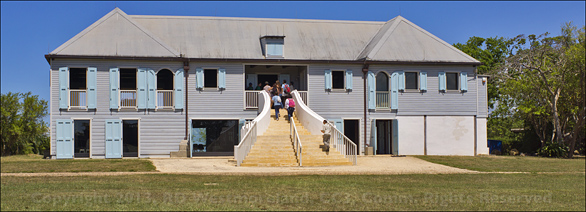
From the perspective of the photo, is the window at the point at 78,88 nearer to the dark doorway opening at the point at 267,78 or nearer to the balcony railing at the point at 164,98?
the balcony railing at the point at 164,98

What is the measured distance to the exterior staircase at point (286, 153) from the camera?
20.3 m

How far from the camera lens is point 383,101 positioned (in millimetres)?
28719

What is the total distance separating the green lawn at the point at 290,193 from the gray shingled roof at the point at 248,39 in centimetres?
1203

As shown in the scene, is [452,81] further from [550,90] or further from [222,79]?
[222,79]

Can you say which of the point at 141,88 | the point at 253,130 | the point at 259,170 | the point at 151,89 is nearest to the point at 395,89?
the point at 253,130

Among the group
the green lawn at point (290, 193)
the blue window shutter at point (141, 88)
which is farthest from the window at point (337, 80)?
the green lawn at point (290, 193)

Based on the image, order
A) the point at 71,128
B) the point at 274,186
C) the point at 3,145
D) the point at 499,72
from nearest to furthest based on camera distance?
the point at 274,186, the point at 71,128, the point at 3,145, the point at 499,72

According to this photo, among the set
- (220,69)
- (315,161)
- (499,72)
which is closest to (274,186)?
(315,161)

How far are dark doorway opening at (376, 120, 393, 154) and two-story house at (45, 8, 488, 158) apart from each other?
0.21ft

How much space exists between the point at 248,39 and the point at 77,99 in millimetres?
8483

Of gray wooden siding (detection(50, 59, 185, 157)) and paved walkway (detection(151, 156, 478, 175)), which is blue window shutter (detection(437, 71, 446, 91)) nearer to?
paved walkway (detection(151, 156, 478, 175))

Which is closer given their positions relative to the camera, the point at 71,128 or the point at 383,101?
the point at 71,128

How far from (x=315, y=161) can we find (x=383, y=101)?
9.24 meters

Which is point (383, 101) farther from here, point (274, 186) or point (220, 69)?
point (274, 186)
